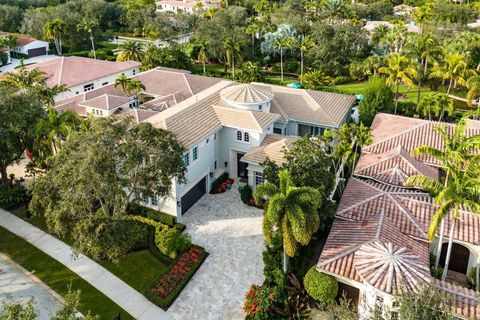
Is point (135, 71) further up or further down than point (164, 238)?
further up

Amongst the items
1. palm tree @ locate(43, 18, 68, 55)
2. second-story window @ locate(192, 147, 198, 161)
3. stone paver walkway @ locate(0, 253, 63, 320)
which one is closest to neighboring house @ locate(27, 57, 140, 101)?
palm tree @ locate(43, 18, 68, 55)

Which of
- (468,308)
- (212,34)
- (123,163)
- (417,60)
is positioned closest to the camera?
(468,308)

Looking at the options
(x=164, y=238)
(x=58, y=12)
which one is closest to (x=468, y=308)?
(x=164, y=238)

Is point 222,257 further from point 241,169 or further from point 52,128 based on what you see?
point 52,128

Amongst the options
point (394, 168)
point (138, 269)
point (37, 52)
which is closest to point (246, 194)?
point (138, 269)

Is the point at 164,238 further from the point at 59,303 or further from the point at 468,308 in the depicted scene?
the point at 468,308

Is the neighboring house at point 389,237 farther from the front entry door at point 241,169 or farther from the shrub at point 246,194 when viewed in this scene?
the front entry door at point 241,169
